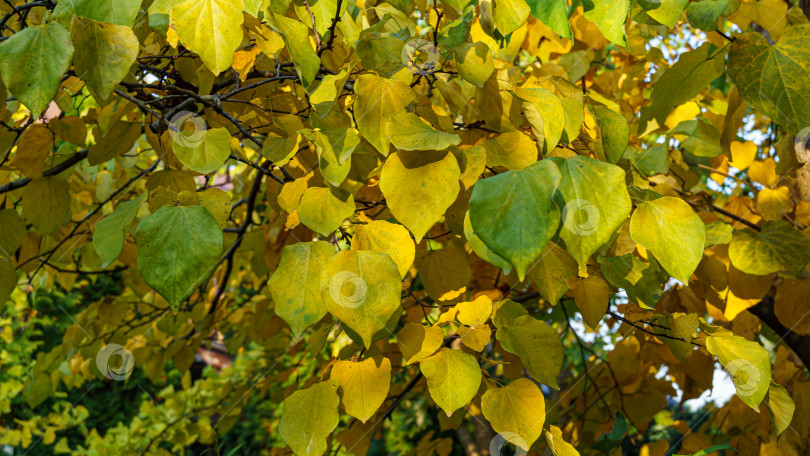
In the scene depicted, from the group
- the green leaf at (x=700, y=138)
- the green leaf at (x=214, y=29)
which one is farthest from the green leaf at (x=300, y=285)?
the green leaf at (x=700, y=138)

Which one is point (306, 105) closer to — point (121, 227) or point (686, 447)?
point (121, 227)

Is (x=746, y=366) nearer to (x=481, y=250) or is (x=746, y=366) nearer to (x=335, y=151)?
(x=481, y=250)

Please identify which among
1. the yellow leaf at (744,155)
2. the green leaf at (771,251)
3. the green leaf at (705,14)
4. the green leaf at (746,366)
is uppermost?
the green leaf at (705,14)

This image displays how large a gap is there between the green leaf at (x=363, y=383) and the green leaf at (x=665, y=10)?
0.55 m

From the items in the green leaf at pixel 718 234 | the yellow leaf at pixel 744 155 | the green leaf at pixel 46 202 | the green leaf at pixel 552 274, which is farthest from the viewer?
the yellow leaf at pixel 744 155

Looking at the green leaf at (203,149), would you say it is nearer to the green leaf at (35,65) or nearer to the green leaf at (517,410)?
the green leaf at (35,65)

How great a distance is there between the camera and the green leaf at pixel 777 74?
755 mm

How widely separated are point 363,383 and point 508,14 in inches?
20.4

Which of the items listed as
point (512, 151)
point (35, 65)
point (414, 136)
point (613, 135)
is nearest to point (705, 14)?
point (613, 135)

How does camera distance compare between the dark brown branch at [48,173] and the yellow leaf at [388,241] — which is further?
the dark brown branch at [48,173]

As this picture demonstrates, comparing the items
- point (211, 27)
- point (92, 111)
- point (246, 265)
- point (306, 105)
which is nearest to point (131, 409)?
point (246, 265)

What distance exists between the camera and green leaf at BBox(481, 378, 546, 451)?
81 cm

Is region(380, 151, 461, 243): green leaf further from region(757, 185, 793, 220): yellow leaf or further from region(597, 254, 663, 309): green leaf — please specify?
region(757, 185, 793, 220): yellow leaf

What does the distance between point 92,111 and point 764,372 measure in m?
1.51
